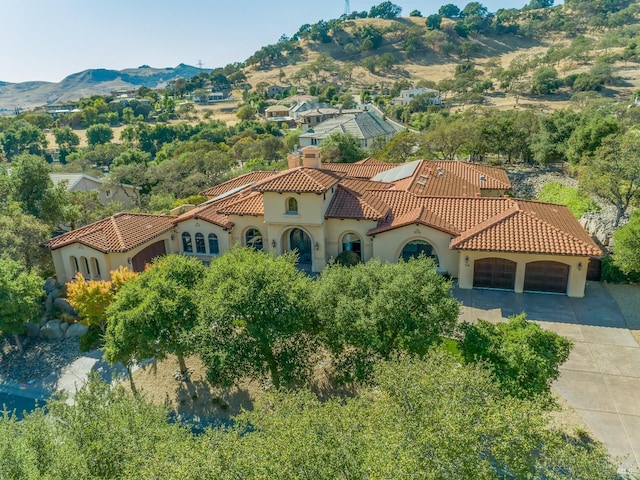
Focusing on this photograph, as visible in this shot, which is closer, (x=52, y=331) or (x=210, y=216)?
(x=52, y=331)

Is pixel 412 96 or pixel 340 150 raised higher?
pixel 412 96

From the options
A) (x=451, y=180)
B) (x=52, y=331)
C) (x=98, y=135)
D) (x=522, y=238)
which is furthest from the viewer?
(x=98, y=135)

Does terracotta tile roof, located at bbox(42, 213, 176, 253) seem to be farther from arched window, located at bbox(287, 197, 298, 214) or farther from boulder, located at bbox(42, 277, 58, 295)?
arched window, located at bbox(287, 197, 298, 214)

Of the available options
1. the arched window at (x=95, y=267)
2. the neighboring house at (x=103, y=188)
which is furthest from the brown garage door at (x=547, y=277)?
the neighboring house at (x=103, y=188)

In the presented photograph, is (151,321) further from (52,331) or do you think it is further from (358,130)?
(358,130)

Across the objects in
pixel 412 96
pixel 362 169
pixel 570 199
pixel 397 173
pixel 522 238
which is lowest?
pixel 570 199

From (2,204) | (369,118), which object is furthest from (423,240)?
(369,118)

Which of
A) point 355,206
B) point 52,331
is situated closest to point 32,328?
point 52,331
